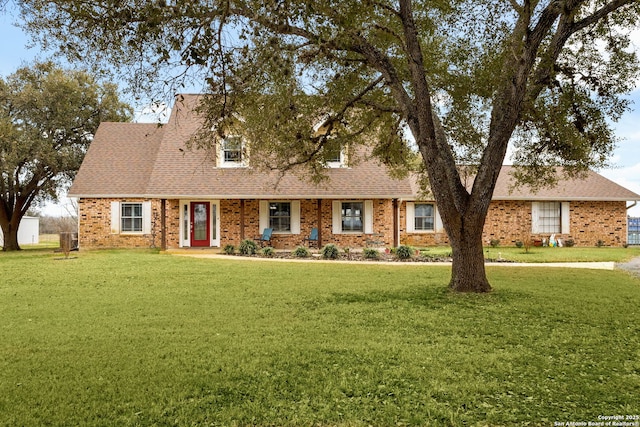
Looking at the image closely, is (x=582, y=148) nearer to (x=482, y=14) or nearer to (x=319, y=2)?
(x=482, y=14)

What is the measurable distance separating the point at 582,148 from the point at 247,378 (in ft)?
33.0

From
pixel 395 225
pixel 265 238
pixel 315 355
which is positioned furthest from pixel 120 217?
pixel 315 355

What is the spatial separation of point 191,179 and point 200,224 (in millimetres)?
2053

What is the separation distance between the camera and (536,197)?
25.0m

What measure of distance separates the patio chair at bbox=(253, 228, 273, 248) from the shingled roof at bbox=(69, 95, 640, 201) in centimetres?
150

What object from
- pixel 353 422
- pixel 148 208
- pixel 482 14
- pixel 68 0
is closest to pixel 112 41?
pixel 68 0

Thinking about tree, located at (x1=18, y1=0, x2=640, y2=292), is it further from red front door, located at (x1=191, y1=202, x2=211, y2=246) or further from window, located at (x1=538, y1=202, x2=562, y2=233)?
window, located at (x1=538, y1=202, x2=562, y2=233)

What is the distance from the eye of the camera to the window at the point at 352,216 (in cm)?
2178

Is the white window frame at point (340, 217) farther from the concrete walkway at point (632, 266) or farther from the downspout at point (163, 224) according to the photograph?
the concrete walkway at point (632, 266)

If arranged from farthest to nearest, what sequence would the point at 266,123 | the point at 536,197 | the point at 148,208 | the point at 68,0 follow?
the point at 536,197 < the point at 148,208 < the point at 266,123 < the point at 68,0

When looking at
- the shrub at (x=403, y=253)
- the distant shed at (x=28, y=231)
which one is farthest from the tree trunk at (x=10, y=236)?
the shrub at (x=403, y=253)

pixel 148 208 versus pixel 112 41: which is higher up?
pixel 112 41

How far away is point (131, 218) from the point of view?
73.3 ft

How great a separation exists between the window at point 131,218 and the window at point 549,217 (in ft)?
63.3
